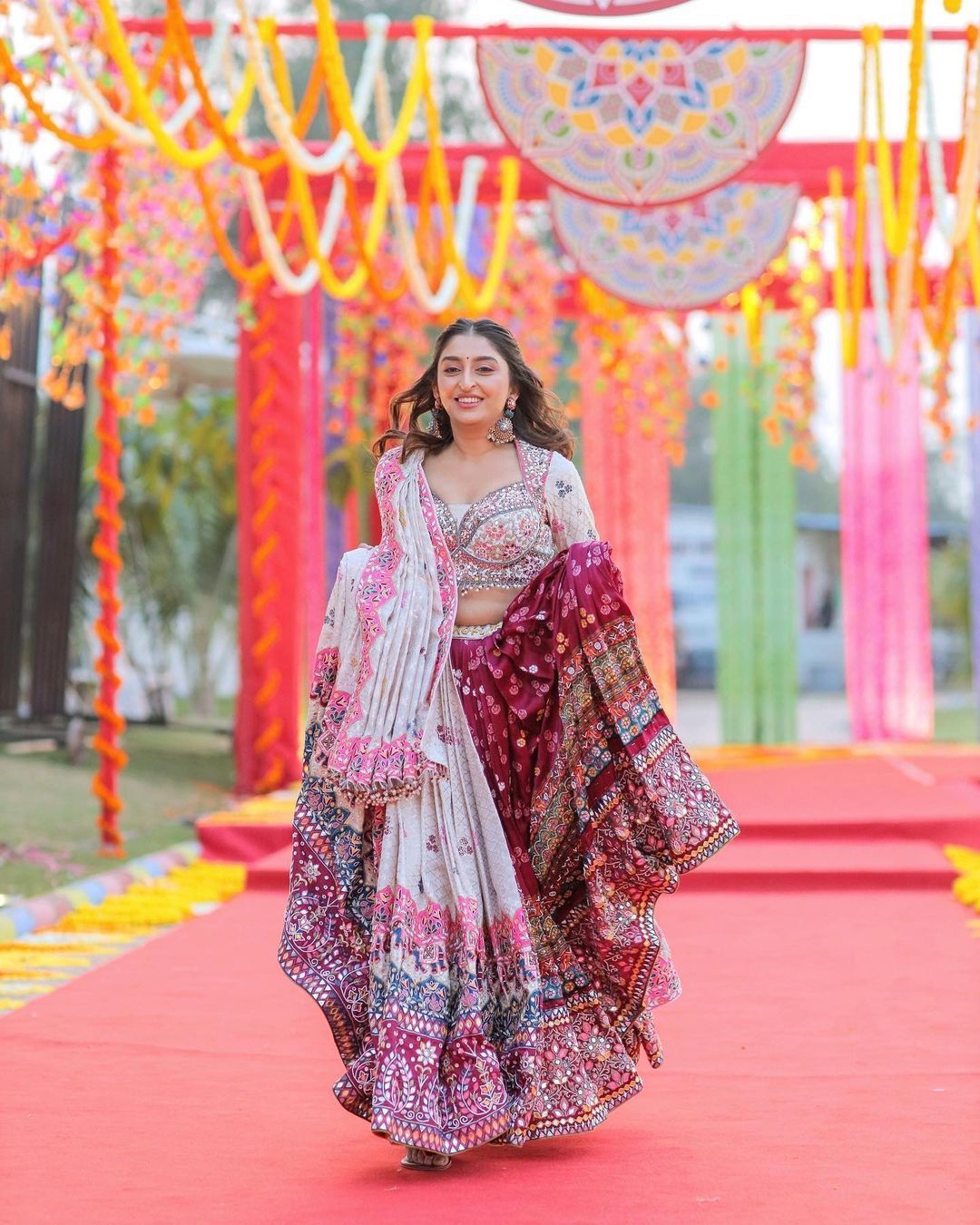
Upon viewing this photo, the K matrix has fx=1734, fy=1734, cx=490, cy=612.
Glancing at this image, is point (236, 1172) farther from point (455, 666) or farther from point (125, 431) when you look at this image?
point (125, 431)

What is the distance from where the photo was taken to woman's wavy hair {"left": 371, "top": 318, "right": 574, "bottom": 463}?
305 cm

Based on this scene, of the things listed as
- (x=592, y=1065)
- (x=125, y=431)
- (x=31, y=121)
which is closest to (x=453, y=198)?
(x=31, y=121)

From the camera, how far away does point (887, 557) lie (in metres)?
11.6

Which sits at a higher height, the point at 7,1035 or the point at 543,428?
the point at 543,428

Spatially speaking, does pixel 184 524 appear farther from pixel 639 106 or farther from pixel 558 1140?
pixel 558 1140

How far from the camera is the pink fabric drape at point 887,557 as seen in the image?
11.6 metres

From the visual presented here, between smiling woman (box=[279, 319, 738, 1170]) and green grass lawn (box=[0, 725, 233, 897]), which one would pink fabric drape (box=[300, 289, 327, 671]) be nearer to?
green grass lawn (box=[0, 725, 233, 897])

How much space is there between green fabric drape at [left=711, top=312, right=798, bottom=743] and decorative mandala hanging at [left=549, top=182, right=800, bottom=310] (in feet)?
14.3

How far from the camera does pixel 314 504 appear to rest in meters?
9.17

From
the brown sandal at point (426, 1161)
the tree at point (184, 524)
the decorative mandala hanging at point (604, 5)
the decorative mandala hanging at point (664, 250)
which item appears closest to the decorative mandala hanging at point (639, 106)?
the decorative mandala hanging at point (664, 250)

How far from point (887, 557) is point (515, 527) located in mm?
9080

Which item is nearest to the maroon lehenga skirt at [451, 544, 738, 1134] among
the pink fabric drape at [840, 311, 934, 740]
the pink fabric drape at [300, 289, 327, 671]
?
the pink fabric drape at [300, 289, 327, 671]

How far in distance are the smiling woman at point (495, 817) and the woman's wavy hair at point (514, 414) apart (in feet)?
0.38

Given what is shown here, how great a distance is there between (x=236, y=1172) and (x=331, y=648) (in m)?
0.88
